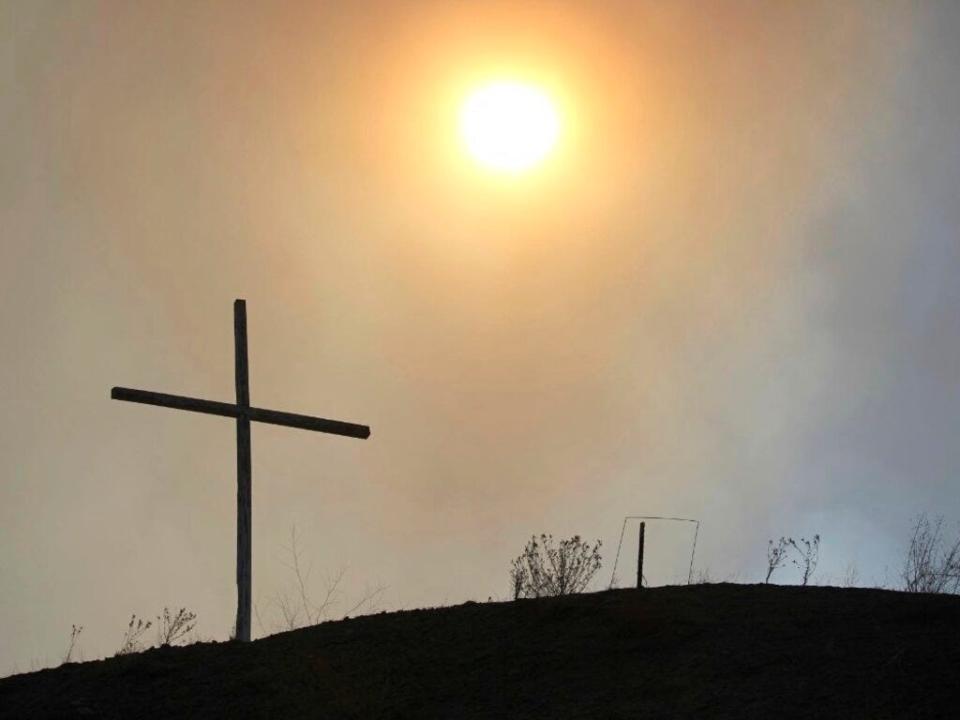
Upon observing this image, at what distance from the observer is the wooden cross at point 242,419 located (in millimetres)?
12922

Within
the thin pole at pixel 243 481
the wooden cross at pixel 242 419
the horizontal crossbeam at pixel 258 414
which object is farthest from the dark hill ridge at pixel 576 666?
the horizontal crossbeam at pixel 258 414

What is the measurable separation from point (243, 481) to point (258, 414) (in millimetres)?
805

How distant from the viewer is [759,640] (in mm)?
10328

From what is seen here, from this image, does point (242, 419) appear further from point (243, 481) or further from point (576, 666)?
point (576, 666)

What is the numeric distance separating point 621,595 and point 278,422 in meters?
4.44

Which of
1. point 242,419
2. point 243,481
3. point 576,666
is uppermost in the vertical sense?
point 242,419

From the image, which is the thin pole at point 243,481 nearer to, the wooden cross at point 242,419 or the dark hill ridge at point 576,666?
the wooden cross at point 242,419

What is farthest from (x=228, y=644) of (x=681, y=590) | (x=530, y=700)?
(x=681, y=590)

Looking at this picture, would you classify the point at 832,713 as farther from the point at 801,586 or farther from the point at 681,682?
the point at 801,586

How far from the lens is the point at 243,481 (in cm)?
1331

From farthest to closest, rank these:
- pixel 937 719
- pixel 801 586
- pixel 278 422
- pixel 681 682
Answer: pixel 278 422
pixel 801 586
pixel 681 682
pixel 937 719

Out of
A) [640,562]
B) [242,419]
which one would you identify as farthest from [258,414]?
[640,562]

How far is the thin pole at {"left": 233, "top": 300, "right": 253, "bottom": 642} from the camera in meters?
12.7

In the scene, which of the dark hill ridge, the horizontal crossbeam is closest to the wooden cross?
the horizontal crossbeam
